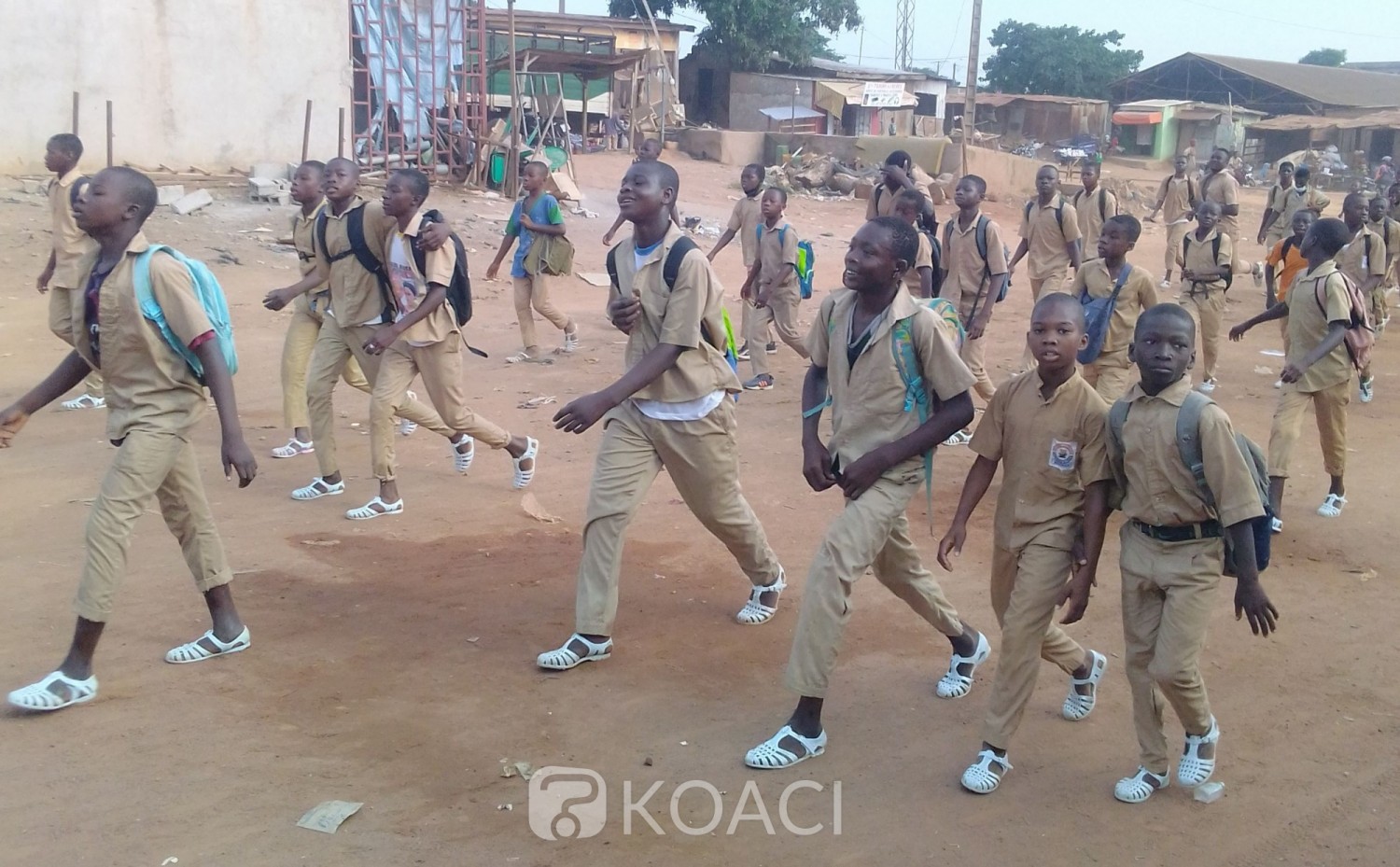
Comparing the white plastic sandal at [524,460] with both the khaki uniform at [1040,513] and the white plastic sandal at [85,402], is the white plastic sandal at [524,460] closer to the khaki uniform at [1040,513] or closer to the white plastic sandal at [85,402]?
the white plastic sandal at [85,402]

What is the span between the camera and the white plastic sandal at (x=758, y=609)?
5254 millimetres

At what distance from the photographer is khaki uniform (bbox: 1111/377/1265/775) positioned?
3559mm

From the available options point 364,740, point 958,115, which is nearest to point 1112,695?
point 364,740

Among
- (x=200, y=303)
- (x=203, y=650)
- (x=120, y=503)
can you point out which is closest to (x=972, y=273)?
(x=200, y=303)

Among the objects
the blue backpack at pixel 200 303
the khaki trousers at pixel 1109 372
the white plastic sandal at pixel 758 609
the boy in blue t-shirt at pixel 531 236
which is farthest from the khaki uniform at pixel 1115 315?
the boy in blue t-shirt at pixel 531 236

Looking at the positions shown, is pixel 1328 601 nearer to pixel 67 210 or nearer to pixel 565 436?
pixel 565 436

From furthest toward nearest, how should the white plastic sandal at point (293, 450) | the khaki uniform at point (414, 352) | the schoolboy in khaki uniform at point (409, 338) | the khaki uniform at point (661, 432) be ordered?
the white plastic sandal at point (293, 450) → the khaki uniform at point (414, 352) → the schoolboy in khaki uniform at point (409, 338) → the khaki uniform at point (661, 432)

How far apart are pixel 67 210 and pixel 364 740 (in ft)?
21.6

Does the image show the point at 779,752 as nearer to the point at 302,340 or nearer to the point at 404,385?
the point at 404,385

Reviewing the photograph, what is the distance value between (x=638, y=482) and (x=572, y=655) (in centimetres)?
72

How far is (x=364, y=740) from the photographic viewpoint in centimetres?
405

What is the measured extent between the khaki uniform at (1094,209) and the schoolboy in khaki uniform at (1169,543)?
9.06m

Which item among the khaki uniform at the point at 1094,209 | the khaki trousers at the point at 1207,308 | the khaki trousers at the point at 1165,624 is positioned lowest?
the khaki trousers at the point at 1165,624

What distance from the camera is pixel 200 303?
4258mm
